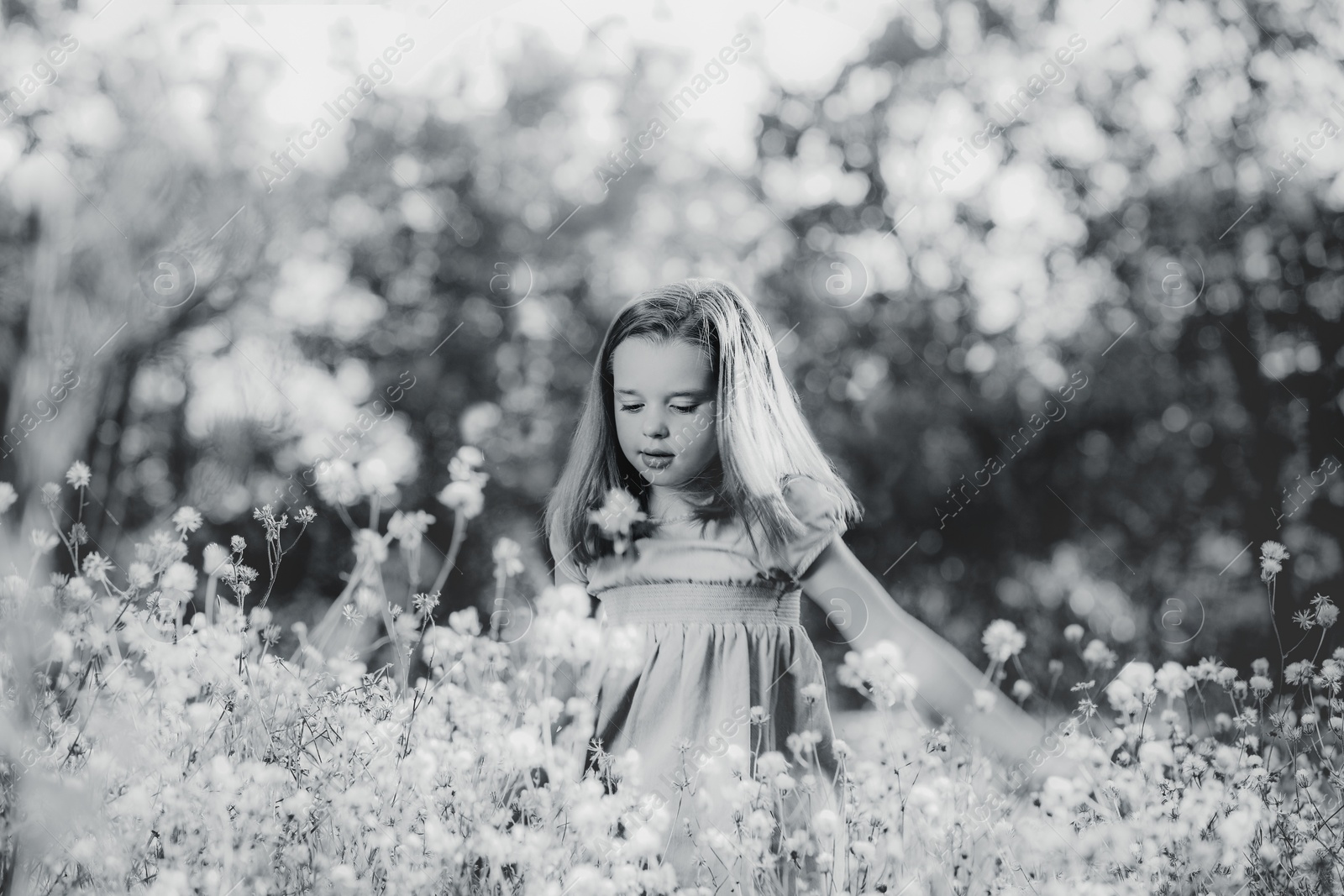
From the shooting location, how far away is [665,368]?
8.49ft

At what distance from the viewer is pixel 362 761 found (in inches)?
86.7

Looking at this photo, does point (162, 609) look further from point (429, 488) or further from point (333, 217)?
point (333, 217)

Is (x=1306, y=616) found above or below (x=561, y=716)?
below

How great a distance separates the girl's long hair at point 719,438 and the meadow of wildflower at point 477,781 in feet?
1.31

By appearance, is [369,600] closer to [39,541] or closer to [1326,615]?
[39,541]

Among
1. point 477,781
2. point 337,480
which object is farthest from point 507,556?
point 477,781

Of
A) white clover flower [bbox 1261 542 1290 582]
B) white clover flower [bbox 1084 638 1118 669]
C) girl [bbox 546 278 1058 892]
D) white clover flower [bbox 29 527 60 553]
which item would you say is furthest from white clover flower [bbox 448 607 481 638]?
white clover flower [bbox 1261 542 1290 582]

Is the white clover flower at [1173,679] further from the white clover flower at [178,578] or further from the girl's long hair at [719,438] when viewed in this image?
the white clover flower at [178,578]

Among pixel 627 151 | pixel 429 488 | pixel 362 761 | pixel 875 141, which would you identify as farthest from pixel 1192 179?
pixel 362 761

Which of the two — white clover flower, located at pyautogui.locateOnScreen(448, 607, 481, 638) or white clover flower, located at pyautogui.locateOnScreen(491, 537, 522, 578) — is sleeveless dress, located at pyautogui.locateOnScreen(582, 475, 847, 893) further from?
white clover flower, located at pyautogui.locateOnScreen(491, 537, 522, 578)

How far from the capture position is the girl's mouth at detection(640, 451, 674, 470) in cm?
257

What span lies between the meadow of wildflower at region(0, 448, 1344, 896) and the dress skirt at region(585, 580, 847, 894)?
30 millimetres

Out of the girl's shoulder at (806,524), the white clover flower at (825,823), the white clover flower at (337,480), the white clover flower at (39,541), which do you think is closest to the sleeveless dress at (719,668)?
the girl's shoulder at (806,524)

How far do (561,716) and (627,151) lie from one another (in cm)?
675
